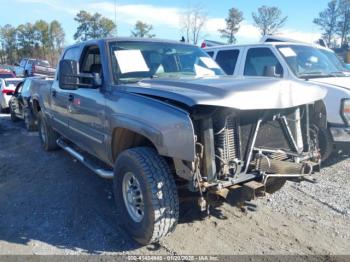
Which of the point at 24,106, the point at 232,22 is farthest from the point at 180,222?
the point at 232,22

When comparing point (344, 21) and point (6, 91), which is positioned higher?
point (344, 21)

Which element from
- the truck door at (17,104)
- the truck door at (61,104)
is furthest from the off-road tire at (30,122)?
the truck door at (61,104)

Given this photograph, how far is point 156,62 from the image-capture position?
167 inches

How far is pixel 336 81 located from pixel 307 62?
895mm

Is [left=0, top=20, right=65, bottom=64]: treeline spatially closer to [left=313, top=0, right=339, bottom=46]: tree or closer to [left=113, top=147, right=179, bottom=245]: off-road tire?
[left=313, top=0, right=339, bottom=46]: tree

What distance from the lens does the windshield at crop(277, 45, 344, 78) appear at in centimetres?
636

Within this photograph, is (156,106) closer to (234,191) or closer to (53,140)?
(234,191)

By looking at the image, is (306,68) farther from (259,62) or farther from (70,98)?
(70,98)

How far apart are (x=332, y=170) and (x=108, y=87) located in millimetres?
3990

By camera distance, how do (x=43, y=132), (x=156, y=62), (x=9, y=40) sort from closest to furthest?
1. (x=156, y=62)
2. (x=43, y=132)
3. (x=9, y=40)

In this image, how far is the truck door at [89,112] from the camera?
4078 mm

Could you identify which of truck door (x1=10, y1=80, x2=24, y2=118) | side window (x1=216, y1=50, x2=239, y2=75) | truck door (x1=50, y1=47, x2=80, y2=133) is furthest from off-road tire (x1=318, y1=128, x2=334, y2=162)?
truck door (x1=10, y1=80, x2=24, y2=118)

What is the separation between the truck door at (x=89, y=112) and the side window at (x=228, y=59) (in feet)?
11.4

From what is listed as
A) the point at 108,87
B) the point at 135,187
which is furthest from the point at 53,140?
the point at 135,187
